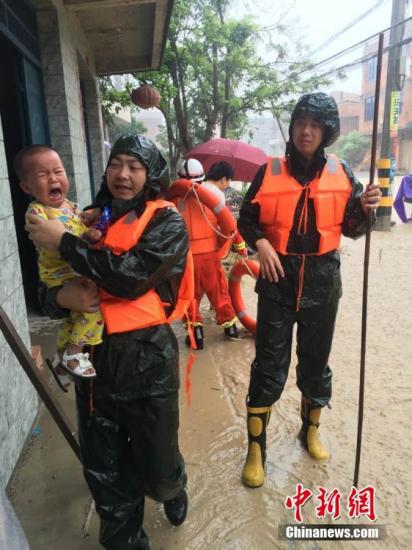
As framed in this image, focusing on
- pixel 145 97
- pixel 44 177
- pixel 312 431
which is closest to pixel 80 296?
pixel 44 177

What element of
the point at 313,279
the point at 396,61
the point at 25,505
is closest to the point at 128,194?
the point at 313,279

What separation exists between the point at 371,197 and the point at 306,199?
1.07ft

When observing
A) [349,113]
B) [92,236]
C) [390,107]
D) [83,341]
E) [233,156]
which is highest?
[349,113]

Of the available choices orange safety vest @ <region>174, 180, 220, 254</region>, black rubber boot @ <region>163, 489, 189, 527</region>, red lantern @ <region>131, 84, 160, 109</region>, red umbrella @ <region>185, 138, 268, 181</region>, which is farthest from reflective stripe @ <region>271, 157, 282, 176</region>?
red lantern @ <region>131, 84, 160, 109</region>

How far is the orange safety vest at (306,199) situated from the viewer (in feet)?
7.55

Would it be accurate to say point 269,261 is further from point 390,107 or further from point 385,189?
point 390,107

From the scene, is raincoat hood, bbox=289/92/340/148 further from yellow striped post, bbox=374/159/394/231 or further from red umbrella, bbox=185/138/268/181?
yellow striped post, bbox=374/159/394/231

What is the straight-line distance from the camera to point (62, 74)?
15.0 feet

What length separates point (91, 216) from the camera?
6.14ft

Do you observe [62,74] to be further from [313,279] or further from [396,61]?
[396,61]

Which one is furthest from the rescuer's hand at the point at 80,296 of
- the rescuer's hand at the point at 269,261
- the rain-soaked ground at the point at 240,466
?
the rain-soaked ground at the point at 240,466

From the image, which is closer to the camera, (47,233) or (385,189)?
(47,233)

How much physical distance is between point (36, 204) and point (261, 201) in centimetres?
118

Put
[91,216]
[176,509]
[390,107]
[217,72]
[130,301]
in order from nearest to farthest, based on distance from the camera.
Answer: [130,301]
[91,216]
[176,509]
[390,107]
[217,72]
